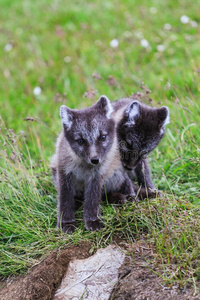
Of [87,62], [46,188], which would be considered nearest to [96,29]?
[87,62]

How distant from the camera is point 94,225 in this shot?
15.8 ft

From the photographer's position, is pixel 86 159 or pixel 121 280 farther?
pixel 86 159

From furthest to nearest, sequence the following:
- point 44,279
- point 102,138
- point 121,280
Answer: point 102,138 → point 44,279 → point 121,280

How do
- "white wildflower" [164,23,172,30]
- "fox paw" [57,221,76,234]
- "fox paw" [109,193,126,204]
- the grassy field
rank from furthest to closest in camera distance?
"white wildflower" [164,23,172,30] < "fox paw" [109,193,126,204] < "fox paw" [57,221,76,234] < the grassy field

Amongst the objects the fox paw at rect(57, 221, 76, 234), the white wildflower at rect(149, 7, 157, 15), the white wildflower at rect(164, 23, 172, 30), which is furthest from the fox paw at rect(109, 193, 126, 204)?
the white wildflower at rect(149, 7, 157, 15)

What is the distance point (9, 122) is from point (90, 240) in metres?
4.78

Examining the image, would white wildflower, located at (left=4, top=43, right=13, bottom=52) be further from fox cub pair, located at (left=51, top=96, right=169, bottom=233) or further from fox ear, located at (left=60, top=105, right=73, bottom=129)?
fox ear, located at (left=60, top=105, right=73, bottom=129)

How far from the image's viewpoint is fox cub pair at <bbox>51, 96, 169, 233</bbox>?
15.9 feet

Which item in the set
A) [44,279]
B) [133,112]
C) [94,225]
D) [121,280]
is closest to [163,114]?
[133,112]

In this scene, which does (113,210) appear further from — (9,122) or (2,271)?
(9,122)

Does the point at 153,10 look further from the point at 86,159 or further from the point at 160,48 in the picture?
the point at 86,159

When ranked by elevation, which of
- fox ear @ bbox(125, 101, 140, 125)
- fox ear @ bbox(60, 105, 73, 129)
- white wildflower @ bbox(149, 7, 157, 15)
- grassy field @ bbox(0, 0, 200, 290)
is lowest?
white wildflower @ bbox(149, 7, 157, 15)

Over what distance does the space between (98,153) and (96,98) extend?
282 cm

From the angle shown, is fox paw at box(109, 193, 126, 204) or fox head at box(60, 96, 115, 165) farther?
fox paw at box(109, 193, 126, 204)
